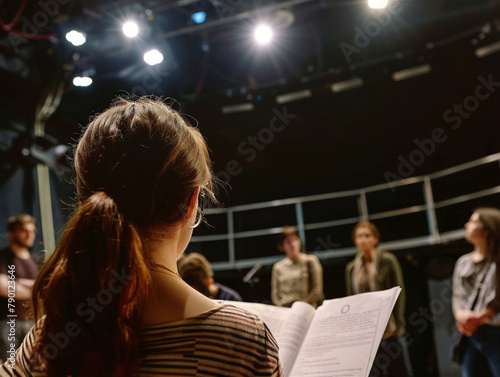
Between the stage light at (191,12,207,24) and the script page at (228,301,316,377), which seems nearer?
the script page at (228,301,316,377)

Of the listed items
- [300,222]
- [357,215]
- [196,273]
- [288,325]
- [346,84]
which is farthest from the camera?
[357,215]

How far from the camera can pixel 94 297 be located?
0.61 m

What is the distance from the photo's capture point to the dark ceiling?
4.14m

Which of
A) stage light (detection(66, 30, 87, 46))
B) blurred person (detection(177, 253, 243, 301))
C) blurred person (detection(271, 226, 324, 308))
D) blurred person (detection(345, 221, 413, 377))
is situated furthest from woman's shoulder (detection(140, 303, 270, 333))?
stage light (detection(66, 30, 87, 46))

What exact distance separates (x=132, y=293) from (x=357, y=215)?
664 cm

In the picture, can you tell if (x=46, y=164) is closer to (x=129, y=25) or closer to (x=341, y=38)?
(x=129, y=25)

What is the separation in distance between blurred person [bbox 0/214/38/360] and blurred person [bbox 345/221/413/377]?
7.10 ft

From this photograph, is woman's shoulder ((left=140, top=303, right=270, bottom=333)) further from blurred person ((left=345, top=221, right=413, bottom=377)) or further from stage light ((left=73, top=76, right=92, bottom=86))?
stage light ((left=73, top=76, right=92, bottom=86))

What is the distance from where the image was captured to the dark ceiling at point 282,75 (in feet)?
13.6

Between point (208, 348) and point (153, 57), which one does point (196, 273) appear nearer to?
point (208, 348)

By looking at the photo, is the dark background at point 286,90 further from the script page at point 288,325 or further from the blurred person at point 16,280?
the script page at point 288,325

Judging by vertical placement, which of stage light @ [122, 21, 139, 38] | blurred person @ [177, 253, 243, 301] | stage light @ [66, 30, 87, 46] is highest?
stage light @ [122, 21, 139, 38]

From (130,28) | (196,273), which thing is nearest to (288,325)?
(196,273)

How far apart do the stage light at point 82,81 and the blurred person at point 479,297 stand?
3347 millimetres
